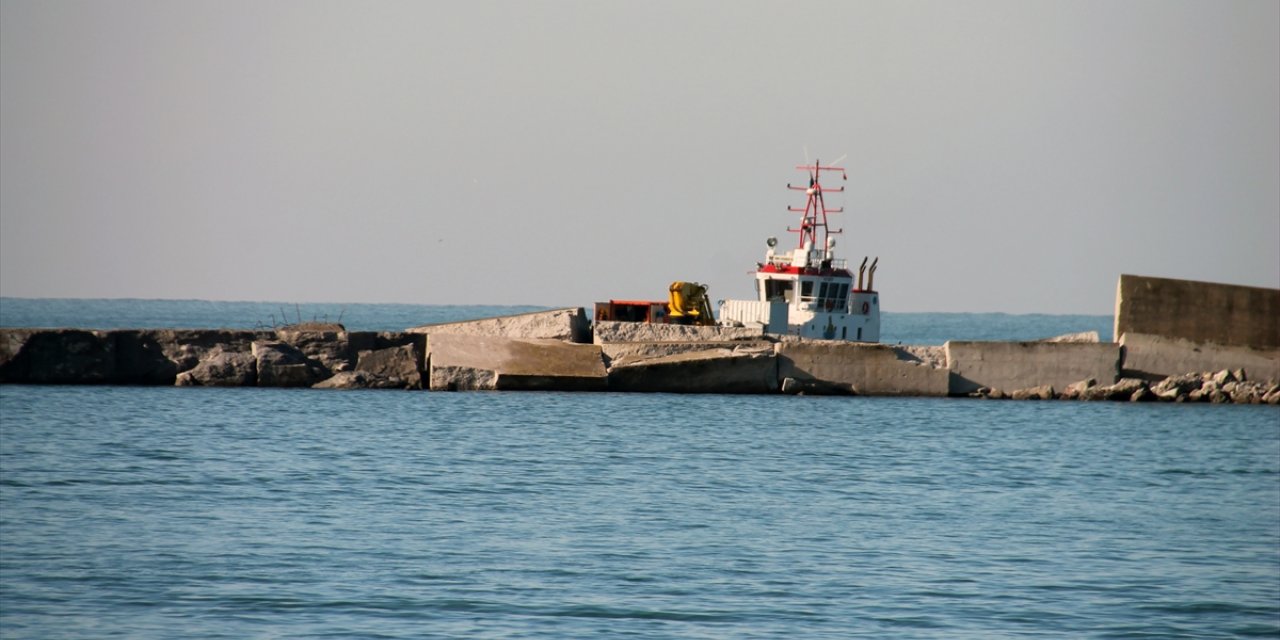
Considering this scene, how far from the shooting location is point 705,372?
35.0 metres

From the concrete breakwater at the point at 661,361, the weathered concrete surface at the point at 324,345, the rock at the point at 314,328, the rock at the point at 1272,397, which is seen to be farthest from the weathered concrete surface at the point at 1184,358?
the rock at the point at 314,328

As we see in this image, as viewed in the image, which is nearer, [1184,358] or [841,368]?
[841,368]

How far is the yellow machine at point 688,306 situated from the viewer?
3866 centimetres

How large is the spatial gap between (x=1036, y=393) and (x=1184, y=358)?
3.64 metres

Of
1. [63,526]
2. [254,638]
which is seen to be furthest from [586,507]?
[254,638]

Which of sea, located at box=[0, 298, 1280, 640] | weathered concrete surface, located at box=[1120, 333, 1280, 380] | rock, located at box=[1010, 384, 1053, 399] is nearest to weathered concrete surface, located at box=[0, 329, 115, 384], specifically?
sea, located at box=[0, 298, 1280, 640]

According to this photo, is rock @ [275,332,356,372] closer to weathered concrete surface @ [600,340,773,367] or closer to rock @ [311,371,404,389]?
rock @ [311,371,404,389]

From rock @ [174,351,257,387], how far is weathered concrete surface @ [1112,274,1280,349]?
792 inches

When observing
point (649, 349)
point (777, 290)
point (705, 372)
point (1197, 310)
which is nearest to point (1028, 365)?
point (1197, 310)

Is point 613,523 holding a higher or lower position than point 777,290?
lower

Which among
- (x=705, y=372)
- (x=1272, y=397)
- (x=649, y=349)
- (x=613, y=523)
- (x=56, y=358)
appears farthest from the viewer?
(x=1272, y=397)

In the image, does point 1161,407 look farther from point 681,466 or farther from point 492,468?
point 492,468

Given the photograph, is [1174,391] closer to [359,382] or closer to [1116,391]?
[1116,391]

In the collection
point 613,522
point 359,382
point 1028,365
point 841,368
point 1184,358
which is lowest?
point 613,522
